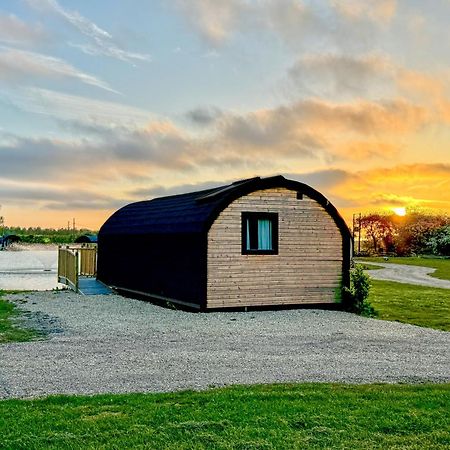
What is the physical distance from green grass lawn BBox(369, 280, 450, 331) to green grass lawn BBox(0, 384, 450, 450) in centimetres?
873

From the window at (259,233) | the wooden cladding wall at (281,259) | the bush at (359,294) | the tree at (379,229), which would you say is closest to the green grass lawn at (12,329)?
the wooden cladding wall at (281,259)

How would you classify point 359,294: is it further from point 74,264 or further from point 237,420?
point 237,420

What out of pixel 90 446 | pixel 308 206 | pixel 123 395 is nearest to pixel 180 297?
pixel 308 206

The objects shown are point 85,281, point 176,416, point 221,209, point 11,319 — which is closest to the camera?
point 176,416

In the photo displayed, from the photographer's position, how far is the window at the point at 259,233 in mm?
18141

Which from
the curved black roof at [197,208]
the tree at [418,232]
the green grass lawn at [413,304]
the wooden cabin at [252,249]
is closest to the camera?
the green grass lawn at [413,304]

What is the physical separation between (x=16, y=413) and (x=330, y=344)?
23.0 ft

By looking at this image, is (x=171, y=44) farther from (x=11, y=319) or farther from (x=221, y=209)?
(x=11, y=319)

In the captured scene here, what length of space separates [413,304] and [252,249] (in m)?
6.61

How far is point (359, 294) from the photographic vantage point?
18.6m

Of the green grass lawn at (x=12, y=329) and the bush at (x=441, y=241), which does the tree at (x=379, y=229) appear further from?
the green grass lawn at (x=12, y=329)

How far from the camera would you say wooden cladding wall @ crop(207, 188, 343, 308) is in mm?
17625

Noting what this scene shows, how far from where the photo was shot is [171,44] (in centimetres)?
1661

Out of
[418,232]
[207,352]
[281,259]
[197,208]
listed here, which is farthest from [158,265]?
[418,232]
